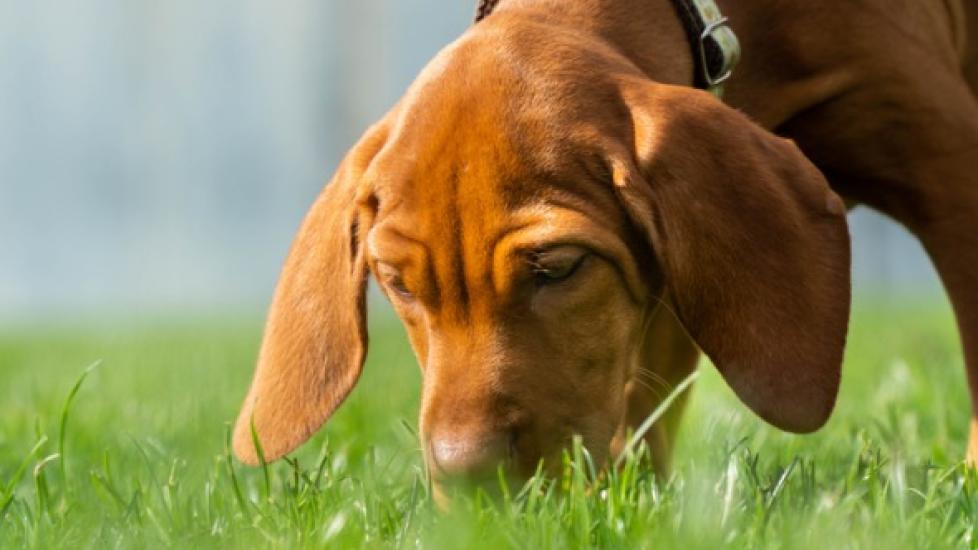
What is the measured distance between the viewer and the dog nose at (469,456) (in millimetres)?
2553

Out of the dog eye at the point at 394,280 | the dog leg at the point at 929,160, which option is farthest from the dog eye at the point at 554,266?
the dog leg at the point at 929,160

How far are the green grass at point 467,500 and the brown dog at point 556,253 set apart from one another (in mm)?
126

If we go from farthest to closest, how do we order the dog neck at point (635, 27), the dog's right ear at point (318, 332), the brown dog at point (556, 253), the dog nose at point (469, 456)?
the dog neck at point (635, 27)
the dog's right ear at point (318, 332)
the brown dog at point (556, 253)
the dog nose at point (469, 456)

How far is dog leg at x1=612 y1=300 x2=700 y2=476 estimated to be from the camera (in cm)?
370

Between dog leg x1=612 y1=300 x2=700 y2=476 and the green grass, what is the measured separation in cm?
7

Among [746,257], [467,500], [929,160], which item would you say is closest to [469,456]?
[467,500]

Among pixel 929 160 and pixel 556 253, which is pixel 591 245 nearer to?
pixel 556 253

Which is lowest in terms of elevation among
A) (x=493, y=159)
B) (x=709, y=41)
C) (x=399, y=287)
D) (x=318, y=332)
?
(x=318, y=332)

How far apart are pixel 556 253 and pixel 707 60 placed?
83 centimetres

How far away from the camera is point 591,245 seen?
2805 millimetres

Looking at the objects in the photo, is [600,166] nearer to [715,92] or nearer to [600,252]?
[600,252]

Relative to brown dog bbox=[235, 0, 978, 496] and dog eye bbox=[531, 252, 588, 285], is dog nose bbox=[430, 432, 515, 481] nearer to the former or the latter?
brown dog bbox=[235, 0, 978, 496]

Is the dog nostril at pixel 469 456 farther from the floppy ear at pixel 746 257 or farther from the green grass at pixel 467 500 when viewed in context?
the floppy ear at pixel 746 257

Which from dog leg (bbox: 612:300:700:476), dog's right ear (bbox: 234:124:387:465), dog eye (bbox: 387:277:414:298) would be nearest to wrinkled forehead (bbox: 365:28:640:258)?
dog eye (bbox: 387:277:414:298)
